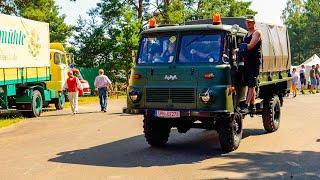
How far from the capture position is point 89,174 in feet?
28.2

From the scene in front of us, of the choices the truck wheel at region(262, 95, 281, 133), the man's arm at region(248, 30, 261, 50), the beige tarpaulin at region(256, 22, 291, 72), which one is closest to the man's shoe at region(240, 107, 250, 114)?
the beige tarpaulin at region(256, 22, 291, 72)

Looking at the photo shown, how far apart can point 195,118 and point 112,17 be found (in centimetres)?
3528

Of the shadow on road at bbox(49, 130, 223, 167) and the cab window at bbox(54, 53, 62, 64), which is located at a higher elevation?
the cab window at bbox(54, 53, 62, 64)

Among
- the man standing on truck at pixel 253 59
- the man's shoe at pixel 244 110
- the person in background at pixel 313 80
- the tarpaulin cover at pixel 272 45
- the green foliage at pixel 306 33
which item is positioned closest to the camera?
the man standing on truck at pixel 253 59

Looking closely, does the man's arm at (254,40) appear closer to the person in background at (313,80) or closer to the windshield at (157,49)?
the windshield at (157,49)

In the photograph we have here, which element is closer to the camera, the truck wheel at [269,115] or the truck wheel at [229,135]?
the truck wheel at [229,135]

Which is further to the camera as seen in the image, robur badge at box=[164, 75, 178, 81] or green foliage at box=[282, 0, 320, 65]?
green foliage at box=[282, 0, 320, 65]

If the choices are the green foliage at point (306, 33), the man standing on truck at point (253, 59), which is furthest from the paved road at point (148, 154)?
the green foliage at point (306, 33)

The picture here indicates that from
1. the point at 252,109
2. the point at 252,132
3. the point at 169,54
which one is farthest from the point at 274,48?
the point at 169,54

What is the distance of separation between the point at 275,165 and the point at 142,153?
2747mm

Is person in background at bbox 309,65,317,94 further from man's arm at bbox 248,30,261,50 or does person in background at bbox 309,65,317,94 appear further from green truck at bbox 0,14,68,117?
man's arm at bbox 248,30,261,50

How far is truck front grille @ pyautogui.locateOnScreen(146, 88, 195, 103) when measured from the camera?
10.1 m

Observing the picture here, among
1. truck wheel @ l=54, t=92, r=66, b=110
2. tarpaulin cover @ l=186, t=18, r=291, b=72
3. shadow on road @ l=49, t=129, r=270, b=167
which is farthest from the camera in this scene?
truck wheel @ l=54, t=92, r=66, b=110

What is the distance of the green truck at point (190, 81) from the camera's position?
9984 mm
